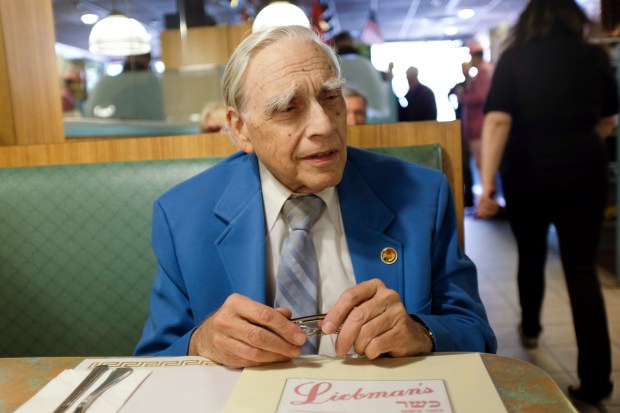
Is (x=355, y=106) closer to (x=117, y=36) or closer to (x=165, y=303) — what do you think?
(x=165, y=303)

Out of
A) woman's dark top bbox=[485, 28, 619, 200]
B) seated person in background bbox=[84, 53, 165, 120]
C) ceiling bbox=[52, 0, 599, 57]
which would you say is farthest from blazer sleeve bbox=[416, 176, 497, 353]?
ceiling bbox=[52, 0, 599, 57]

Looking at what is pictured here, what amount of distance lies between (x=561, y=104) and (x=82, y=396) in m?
2.10

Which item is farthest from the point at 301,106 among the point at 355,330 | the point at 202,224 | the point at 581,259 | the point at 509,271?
the point at 509,271

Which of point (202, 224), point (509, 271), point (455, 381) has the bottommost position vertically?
point (509, 271)

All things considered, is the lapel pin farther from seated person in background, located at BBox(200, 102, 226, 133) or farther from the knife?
seated person in background, located at BBox(200, 102, 226, 133)

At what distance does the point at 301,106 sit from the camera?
1.19 metres

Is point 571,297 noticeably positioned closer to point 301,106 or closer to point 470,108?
point 301,106

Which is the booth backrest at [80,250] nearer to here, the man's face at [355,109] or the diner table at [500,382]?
the diner table at [500,382]

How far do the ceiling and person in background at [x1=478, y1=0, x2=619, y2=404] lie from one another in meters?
7.84

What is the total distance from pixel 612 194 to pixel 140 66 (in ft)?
16.3

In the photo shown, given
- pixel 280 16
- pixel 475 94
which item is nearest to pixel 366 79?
pixel 475 94

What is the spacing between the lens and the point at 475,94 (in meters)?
5.95

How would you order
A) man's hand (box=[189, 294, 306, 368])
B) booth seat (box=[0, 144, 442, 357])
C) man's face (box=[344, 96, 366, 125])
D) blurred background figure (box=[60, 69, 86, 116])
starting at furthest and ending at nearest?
blurred background figure (box=[60, 69, 86, 116]), man's face (box=[344, 96, 366, 125]), booth seat (box=[0, 144, 442, 357]), man's hand (box=[189, 294, 306, 368])

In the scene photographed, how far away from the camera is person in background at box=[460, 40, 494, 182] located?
18.7 ft
